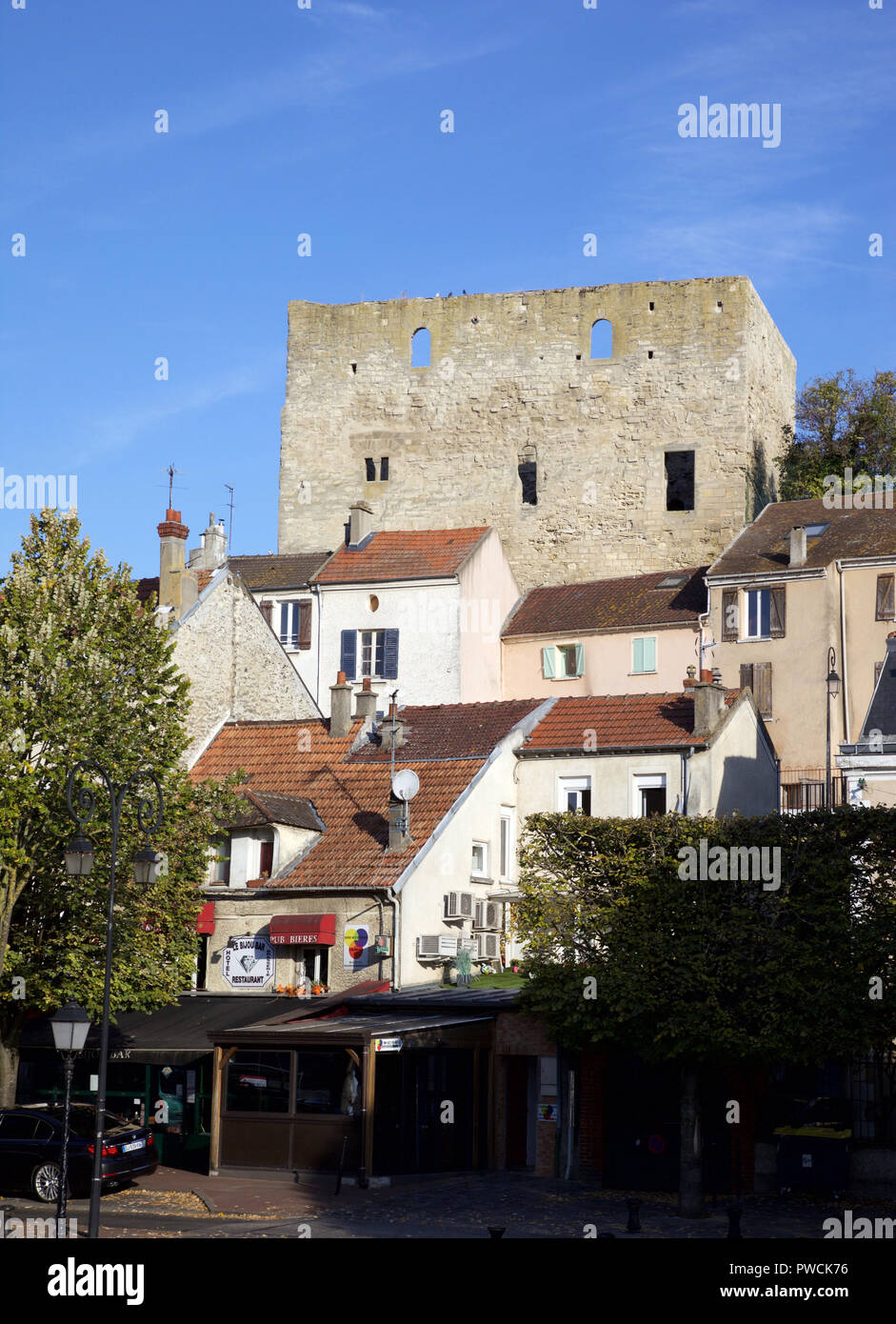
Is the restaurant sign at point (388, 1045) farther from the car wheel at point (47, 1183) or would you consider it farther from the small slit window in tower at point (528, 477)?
the small slit window in tower at point (528, 477)

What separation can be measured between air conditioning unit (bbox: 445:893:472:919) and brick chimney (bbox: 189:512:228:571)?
20.0m

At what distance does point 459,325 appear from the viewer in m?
66.1

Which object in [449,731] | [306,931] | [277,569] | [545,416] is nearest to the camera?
[306,931]

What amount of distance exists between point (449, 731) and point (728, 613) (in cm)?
1578

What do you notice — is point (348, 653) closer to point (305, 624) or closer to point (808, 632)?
point (305, 624)

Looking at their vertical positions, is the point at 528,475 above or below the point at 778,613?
above

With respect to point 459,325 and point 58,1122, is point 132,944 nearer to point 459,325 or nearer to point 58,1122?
point 58,1122

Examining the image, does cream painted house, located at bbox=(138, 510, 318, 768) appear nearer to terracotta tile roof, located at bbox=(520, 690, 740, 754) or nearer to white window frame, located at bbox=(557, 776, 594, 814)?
terracotta tile roof, located at bbox=(520, 690, 740, 754)

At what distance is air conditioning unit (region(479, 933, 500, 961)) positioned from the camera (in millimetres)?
33438

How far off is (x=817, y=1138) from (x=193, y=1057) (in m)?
10.7

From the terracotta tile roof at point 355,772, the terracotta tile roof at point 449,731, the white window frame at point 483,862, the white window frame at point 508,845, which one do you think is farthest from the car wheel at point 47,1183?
the terracotta tile roof at point 449,731

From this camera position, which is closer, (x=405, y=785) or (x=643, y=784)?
(x=405, y=785)

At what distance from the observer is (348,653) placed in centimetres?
5250

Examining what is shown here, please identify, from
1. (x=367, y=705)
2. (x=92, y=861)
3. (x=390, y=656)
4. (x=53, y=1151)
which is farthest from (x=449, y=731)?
(x=92, y=861)
